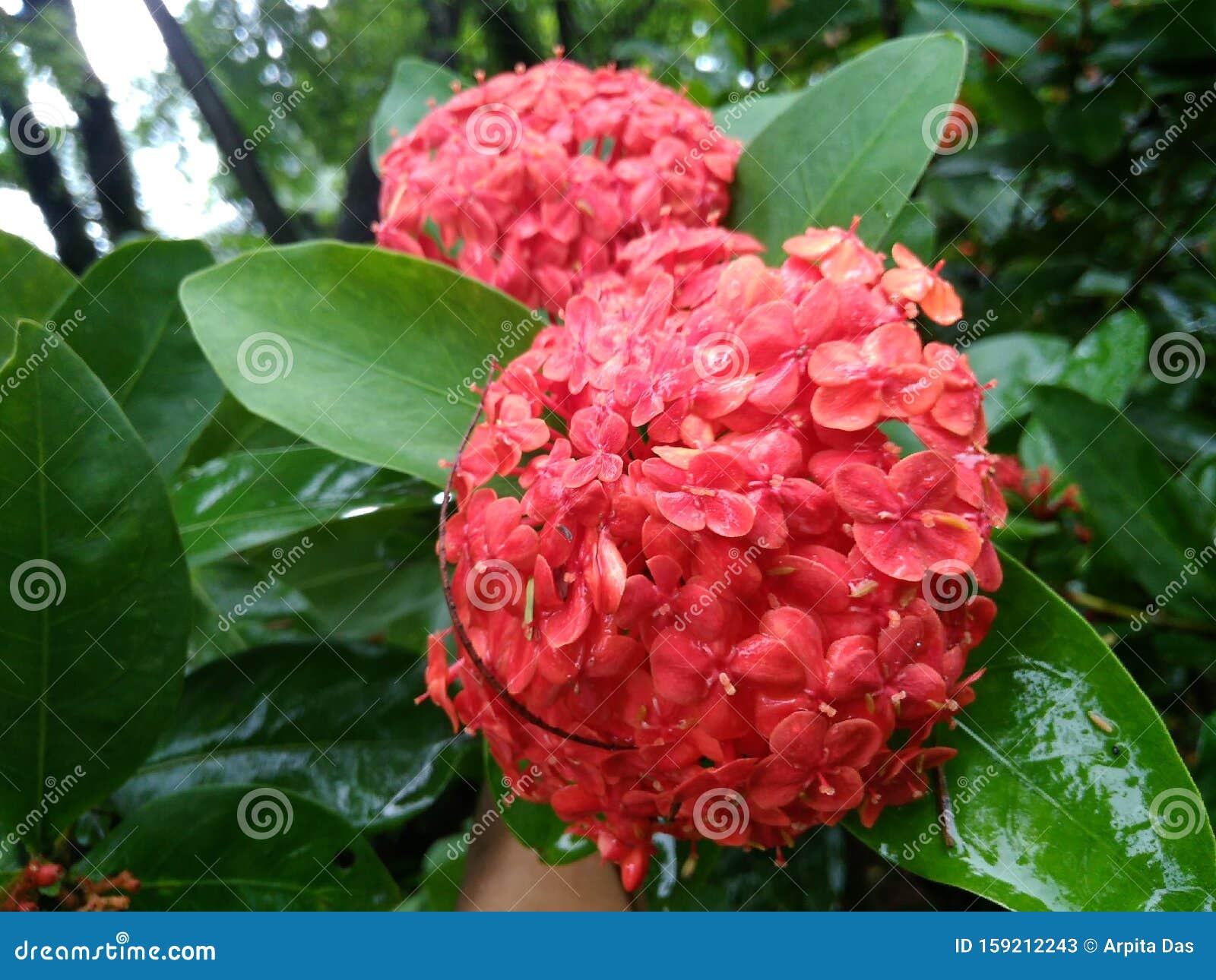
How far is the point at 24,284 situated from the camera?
1108mm

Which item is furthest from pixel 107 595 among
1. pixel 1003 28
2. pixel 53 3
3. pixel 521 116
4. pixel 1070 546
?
pixel 1003 28

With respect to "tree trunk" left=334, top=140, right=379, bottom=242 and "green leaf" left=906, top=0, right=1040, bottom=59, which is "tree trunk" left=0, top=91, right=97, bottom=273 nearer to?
"tree trunk" left=334, top=140, right=379, bottom=242

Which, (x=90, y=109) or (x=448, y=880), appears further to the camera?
(x=90, y=109)

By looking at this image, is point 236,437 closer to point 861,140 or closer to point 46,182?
point 46,182

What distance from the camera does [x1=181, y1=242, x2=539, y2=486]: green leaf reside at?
2.98 feet

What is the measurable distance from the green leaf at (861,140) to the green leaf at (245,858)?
2.67 ft

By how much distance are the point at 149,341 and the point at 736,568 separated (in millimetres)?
823

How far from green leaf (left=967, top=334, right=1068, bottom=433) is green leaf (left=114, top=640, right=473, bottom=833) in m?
0.92

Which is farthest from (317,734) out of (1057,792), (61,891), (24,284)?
(1057,792)

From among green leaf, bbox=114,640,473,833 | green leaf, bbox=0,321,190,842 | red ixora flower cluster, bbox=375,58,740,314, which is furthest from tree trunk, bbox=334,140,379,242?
green leaf, bbox=0,321,190,842

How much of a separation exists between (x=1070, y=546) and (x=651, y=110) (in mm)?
833

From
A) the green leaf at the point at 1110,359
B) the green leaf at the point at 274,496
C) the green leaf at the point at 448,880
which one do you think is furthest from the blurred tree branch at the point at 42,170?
the green leaf at the point at 1110,359

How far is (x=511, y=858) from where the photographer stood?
0.99 meters

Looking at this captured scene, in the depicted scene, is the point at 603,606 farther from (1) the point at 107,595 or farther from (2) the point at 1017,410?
(2) the point at 1017,410
